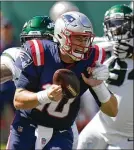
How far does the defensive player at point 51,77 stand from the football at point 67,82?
12cm

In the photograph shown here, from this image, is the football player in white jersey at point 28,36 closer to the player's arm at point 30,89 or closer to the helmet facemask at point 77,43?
the player's arm at point 30,89

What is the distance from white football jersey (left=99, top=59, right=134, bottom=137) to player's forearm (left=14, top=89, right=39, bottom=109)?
4.85 feet

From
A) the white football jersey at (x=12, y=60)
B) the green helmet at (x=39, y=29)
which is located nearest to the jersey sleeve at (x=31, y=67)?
the white football jersey at (x=12, y=60)

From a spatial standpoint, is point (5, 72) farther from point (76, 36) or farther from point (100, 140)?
point (100, 140)

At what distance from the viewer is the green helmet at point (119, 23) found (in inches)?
192

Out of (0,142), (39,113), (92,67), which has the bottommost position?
(0,142)

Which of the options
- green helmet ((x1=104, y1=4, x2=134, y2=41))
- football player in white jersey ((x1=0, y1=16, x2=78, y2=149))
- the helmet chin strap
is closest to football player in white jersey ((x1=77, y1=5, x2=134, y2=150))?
green helmet ((x1=104, y1=4, x2=134, y2=41))

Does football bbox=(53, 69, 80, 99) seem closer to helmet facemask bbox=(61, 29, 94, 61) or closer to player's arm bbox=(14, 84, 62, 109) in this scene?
player's arm bbox=(14, 84, 62, 109)

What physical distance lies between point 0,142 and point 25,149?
334 centimetres

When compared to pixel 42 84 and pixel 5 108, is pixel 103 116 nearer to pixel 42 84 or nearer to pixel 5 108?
pixel 42 84

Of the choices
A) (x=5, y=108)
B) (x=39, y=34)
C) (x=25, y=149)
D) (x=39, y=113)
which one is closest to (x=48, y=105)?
(x=39, y=113)

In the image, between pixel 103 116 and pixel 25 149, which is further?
pixel 103 116

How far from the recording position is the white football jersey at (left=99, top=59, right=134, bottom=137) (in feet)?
15.7

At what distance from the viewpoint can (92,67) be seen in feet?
12.0
